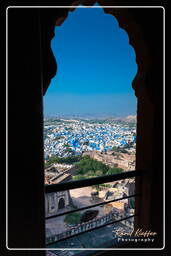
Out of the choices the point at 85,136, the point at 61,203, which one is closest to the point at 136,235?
the point at 61,203

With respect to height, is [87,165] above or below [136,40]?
below

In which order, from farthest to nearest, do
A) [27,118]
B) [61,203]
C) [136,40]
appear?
[136,40]
[61,203]
[27,118]

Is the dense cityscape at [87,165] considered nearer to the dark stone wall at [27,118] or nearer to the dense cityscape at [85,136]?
the dense cityscape at [85,136]

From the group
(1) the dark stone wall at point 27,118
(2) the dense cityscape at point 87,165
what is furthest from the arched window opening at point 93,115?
(1) the dark stone wall at point 27,118

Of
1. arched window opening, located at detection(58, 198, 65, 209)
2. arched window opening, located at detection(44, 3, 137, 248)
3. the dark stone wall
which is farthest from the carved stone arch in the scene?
arched window opening, located at detection(58, 198, 65, 209)

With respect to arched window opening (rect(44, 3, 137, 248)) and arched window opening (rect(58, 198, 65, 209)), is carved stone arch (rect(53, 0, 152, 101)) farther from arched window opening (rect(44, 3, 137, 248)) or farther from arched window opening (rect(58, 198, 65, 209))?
arched window opening (rect(58, 198, 65, 209))

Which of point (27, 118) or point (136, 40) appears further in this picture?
point (136, 40)

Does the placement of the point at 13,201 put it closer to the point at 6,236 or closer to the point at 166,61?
the point at 6,236

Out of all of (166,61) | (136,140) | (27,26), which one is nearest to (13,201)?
(27,26)

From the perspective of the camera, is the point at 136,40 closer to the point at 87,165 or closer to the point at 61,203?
the point at 87,165
